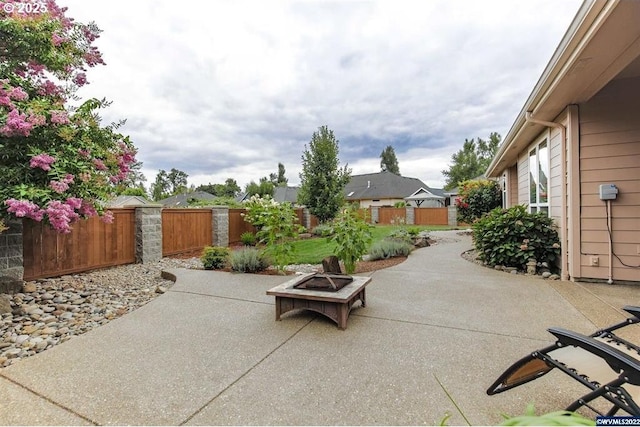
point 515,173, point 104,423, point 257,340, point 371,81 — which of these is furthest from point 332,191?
point 104,423

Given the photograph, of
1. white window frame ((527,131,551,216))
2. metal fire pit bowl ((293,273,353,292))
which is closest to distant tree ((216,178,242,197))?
white window frame ((527,131,551,216))

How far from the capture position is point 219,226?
32.1 feet

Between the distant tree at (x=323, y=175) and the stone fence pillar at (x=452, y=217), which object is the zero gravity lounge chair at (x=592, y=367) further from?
the stone fence pillar at (x=452, y=217)

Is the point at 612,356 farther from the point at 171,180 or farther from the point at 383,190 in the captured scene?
the point at 171,180

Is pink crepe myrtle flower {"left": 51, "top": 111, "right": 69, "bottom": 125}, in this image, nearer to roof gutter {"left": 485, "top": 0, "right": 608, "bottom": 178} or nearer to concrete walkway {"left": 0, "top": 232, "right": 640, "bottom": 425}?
concrete walkway {"left": 0, "top": 232, "right": 640, "bottom": 425}

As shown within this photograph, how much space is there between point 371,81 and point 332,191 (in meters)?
5.43

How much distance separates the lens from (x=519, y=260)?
5285 millimetres

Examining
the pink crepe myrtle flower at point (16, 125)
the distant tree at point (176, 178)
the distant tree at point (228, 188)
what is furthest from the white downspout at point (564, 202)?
Answer: the distant tree at point (176, 178)

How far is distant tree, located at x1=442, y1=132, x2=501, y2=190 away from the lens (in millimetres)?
32500

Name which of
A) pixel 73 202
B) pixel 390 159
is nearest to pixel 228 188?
pixel 390 159

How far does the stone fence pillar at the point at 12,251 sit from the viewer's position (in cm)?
427

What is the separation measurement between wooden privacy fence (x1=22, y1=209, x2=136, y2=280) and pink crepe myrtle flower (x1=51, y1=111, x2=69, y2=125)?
1857 millimetres

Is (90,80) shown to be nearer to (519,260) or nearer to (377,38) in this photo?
(377,38)

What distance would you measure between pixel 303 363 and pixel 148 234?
616 centimetres
